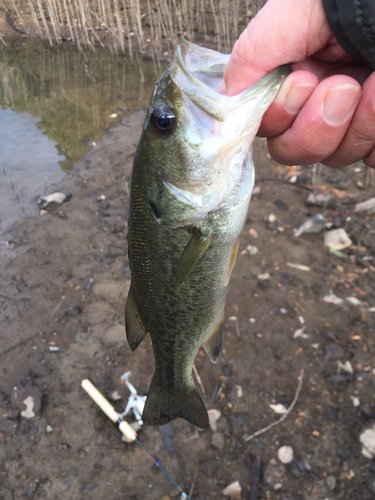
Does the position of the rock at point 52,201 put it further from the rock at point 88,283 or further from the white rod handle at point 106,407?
the white rod handle at point 106,407

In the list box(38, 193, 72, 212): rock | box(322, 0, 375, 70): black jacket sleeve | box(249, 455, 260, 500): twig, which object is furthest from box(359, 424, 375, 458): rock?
box(38, 193, 72, 212): rock

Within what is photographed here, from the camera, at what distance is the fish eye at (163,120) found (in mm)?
1348

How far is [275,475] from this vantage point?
265 centimetres

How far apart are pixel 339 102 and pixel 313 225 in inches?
124

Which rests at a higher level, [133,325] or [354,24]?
[354,24]

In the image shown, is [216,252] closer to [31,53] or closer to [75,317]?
[75,317]

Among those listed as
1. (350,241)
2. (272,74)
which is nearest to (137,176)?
(272,74)

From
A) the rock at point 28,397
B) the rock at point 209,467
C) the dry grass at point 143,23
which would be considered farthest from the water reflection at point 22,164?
the dry grass at point 143,23

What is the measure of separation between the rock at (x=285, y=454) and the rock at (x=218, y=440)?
450 millimetres

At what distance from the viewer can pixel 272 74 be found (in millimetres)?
1396

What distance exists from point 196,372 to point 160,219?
2.20 metres

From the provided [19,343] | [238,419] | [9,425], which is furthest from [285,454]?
[19,343]

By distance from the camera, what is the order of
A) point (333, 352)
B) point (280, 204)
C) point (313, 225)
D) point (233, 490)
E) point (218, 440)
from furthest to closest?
point (280, 204)
point (313, 225)
point (333, 352)
point (218, 440)
point (233, 490)

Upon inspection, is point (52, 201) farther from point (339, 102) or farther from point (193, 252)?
point (339, 102)
